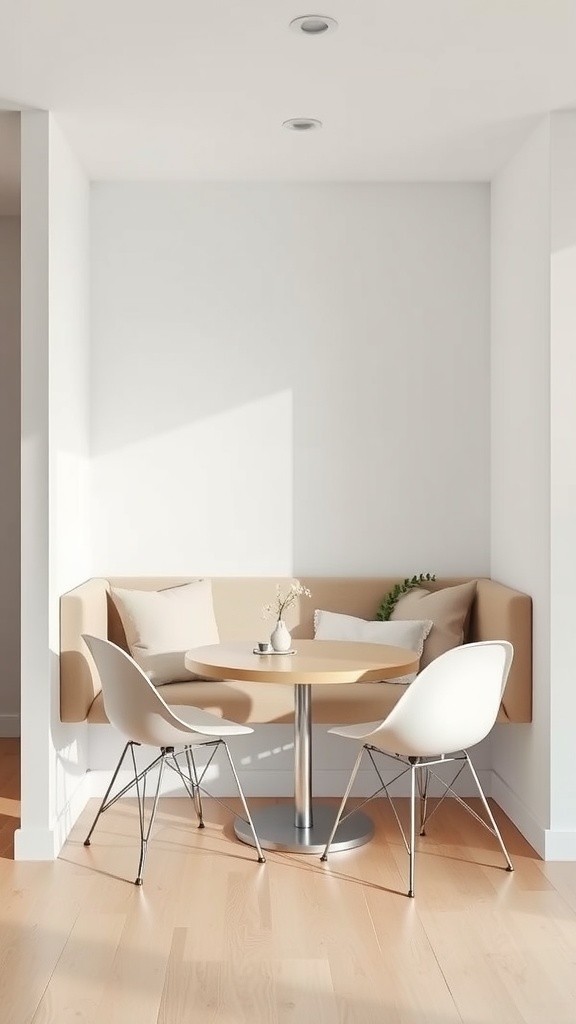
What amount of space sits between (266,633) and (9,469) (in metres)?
1.99

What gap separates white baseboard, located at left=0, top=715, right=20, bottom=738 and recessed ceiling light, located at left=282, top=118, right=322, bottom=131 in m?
3.47

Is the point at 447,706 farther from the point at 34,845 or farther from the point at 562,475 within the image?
the point at 34,845

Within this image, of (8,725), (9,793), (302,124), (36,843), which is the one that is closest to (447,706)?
(36,843)

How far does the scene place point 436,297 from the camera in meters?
5.03

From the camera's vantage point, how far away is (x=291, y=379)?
502 cm

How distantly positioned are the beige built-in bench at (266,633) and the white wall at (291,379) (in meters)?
0.17

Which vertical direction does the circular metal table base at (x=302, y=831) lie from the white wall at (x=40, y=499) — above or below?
below

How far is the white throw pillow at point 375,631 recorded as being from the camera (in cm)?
449

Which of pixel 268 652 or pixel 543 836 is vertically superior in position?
pixel 268 652

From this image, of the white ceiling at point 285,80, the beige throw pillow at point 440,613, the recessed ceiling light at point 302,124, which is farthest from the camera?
the beige throw pillow at point 440,613

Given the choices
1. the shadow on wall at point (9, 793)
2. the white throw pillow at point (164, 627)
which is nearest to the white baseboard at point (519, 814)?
the white throw pillow at point (164, 627)

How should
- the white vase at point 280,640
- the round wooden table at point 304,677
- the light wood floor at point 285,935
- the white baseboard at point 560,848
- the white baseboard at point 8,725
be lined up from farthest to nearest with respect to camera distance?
the white baseboard at point 8,725 → the white vase at point 280,640 → the white baseboard at point 560,848 → the round wooden table at point 304,677 → the light wood floor at point 285,935

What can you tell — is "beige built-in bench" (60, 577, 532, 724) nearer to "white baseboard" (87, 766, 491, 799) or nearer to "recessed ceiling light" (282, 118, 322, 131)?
"white baseboard" (87, 766, 491, 799)

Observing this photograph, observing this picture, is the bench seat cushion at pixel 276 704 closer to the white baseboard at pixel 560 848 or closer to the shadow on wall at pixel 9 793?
the shadow on wall at pixel 9 793
